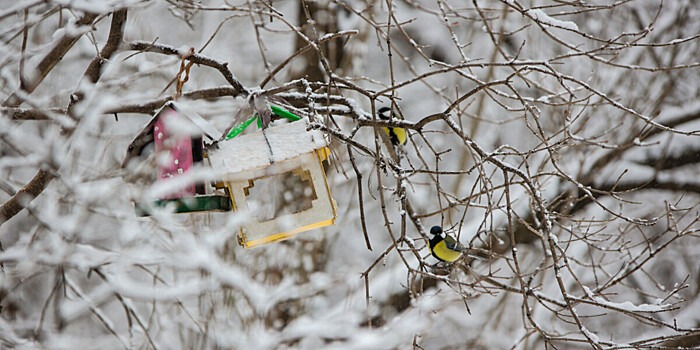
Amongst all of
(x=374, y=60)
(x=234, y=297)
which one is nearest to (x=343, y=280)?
(x=234, y=297)

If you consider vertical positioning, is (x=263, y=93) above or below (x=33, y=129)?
below

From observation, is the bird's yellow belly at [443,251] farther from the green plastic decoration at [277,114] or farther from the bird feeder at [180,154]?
the bird feeder at [180,154]

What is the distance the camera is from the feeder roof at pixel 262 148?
203 centimetres

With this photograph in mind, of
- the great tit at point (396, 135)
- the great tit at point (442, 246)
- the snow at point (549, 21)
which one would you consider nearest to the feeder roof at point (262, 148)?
the great tit at point (396, 135)

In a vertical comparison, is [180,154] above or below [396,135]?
below

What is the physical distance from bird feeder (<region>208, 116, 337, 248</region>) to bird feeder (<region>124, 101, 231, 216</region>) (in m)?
0.07

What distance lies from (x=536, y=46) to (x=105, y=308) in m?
6.65

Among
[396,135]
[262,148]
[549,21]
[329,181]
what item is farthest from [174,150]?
[329,181]

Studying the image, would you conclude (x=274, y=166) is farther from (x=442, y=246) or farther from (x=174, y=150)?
(x=442, y=246)

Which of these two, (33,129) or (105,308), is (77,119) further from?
(105,308)

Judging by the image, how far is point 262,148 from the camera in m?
2.05

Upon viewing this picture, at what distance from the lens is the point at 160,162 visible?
2.13m

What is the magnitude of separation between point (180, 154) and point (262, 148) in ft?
0.89

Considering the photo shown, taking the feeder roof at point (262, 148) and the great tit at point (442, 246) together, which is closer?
the feeder roof at point (262, 148)
